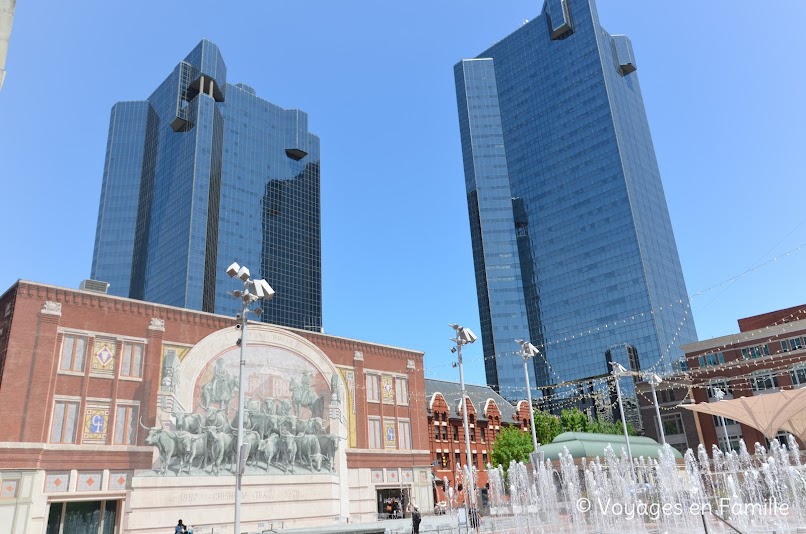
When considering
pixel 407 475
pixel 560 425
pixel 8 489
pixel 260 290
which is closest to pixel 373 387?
pixel 407 475

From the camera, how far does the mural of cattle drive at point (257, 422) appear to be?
1443 inches

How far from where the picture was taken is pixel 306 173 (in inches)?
6550

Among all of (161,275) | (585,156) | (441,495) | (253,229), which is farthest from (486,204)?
(441,495)

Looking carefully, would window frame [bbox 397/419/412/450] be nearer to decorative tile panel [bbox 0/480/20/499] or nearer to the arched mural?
the arched mural

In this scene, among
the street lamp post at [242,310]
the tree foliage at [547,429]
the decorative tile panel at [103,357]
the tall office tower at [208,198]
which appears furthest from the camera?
the tall office tower at [208,198]

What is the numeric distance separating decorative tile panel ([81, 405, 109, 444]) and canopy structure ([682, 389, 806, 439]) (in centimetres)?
3976

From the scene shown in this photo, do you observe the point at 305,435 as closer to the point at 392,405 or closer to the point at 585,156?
the point at 392,405

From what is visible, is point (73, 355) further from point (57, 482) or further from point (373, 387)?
point (373, 387)

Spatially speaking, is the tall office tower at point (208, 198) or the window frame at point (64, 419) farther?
the tall office tower at point (208, 198)

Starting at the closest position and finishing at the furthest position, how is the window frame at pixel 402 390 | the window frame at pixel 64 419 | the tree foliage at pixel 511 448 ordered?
the window frame at pixel 64 419 → the window frame at pixel 402 390 → the tree foliage at pixel 511 448

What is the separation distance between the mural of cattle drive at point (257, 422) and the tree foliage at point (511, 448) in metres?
26.9

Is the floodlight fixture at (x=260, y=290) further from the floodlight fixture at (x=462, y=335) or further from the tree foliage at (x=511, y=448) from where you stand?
the tree foliage at (x=511, y=448)

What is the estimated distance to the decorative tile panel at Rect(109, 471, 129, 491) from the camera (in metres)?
33.9

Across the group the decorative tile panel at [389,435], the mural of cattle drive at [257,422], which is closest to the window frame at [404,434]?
the decorative tile panel at [389,435]
